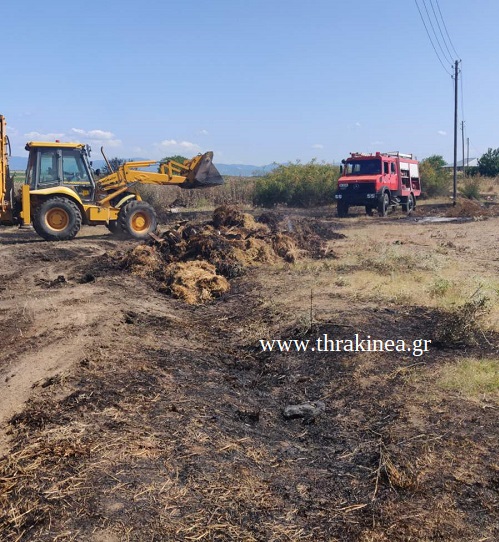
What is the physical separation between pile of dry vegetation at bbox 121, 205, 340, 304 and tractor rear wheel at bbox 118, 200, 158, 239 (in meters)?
2.29

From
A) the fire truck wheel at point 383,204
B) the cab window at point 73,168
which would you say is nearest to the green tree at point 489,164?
the fire truck wheel at point 383,204

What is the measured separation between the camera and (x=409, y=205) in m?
27.1

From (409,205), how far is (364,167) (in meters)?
3.56

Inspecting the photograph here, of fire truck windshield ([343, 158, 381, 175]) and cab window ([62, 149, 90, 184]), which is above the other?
fire truck windshield ([343, 158, 381, 175])

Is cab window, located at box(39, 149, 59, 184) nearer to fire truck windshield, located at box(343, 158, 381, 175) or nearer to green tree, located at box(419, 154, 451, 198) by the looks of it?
fire truck windshield, located at box(343, 158, 381, 175)

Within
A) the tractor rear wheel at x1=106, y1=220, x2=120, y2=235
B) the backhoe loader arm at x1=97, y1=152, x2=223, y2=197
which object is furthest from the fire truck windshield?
the tractor rear wheel at x1=106, y1=220, x2=120, y2=235

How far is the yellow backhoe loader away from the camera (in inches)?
601

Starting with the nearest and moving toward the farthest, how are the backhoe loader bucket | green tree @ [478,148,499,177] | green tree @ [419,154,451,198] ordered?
the backhoe loader bucket, green tree @ [419,154,451,198], green tree @ [478,148,499,177]

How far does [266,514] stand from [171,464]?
808mm

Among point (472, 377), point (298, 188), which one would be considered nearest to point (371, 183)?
point (298, 188)

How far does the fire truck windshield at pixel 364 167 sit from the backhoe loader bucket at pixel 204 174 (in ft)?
30.3

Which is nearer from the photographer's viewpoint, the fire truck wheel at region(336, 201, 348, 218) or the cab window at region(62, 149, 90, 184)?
the cab window at region(62, 149, 90, 184)

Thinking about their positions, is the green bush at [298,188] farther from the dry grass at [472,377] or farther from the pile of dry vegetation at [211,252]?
the dry grass at [472,377]

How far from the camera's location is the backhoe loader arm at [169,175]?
55.1ft
